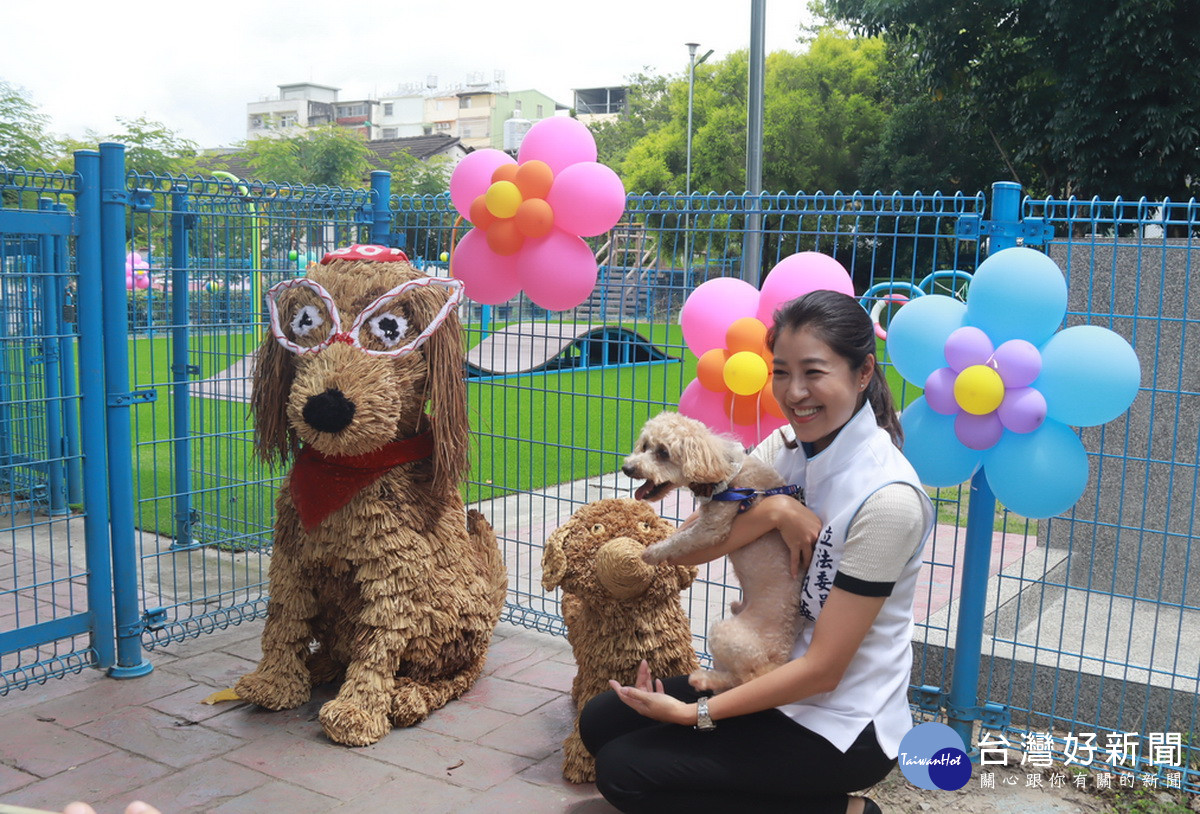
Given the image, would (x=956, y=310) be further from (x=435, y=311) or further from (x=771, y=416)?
(x=435, y=311)

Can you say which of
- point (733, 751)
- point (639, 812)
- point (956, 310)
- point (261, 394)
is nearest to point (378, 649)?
point (261, 394)

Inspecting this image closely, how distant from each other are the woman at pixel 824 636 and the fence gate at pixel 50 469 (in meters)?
2.55

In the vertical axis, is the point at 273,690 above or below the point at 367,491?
below

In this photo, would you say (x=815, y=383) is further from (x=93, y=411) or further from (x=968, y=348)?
(x=93, y=411)

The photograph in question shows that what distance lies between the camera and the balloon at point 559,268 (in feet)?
12.1

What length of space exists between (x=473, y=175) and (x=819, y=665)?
249 cm

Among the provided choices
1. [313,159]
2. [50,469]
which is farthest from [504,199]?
[313,159]

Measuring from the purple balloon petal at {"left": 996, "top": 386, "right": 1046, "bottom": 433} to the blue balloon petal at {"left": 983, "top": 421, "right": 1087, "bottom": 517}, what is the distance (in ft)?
0.17

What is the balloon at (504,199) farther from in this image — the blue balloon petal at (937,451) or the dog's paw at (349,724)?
the dog's paw at (349,724)

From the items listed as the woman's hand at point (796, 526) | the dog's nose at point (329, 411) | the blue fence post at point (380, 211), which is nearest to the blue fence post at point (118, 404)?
the dog's nose at point (329, 411)

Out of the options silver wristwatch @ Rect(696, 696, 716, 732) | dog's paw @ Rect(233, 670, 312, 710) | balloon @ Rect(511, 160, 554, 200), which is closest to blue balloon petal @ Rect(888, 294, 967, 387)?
silver wristwatch @ Rect(696, 696, 716, 732)

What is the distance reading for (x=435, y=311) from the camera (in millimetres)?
3643

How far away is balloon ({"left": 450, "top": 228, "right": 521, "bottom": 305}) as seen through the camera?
12.7 ft

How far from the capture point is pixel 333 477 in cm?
360
